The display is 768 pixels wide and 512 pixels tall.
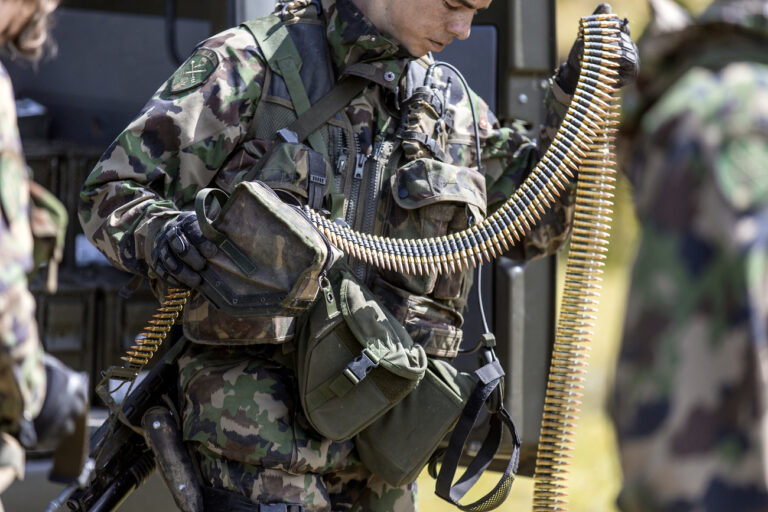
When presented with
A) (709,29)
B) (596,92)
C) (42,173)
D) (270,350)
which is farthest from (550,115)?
(42,173)

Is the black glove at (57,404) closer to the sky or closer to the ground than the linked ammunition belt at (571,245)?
closer to the sky

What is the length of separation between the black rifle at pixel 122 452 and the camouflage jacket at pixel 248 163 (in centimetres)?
30

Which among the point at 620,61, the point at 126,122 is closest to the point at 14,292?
the point at 620,61

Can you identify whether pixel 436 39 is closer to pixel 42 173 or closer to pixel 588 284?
pixel 588 284

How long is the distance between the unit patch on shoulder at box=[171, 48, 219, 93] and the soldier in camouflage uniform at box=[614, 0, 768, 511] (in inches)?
76.1

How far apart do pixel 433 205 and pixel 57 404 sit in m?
1.69

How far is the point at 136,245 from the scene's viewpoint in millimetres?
3211

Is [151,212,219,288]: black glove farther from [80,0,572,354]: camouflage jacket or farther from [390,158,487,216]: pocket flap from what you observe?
[390,158,487,216]: pocket flap

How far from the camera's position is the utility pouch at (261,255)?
297 centimetres

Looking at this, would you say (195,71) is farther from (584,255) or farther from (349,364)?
(584,255)

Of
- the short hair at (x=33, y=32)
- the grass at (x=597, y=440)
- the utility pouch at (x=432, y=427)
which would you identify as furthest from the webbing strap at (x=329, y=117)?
the grass at (x=597, y=440)

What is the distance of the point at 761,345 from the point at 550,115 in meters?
2.32

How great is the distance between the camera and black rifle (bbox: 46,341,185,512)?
3498 millimetres

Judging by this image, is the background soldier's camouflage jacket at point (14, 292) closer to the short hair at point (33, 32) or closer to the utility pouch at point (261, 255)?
the short hair at point (33, 32)
